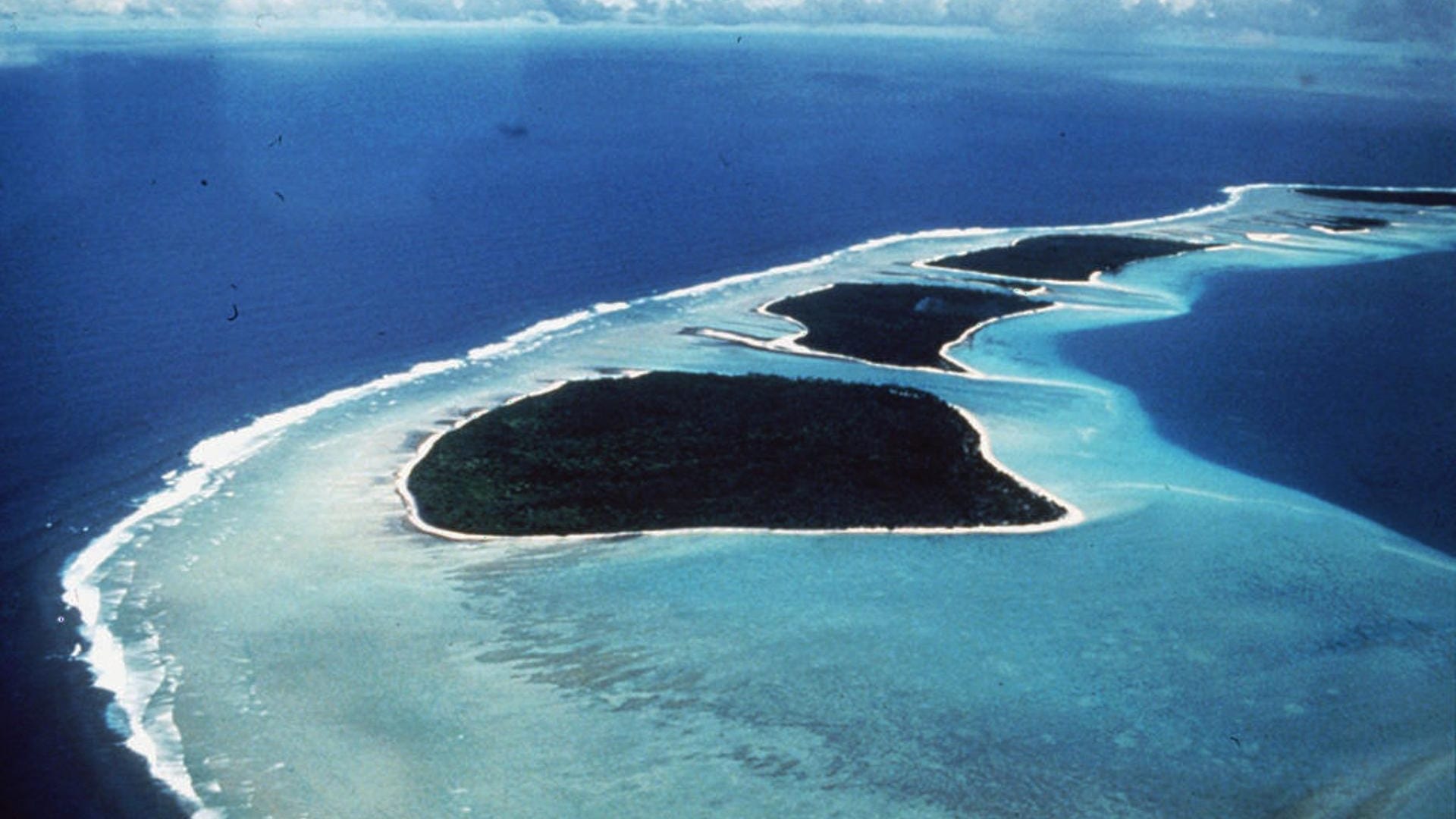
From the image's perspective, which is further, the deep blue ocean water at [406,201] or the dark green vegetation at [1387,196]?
the dark green vegetation at [1387,196]

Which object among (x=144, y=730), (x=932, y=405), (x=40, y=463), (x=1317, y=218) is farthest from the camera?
(x=1317, y=218)

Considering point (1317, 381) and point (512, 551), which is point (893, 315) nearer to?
point (1317, 381)

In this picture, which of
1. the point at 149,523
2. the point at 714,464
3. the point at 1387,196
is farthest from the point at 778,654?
the point at 1387,196

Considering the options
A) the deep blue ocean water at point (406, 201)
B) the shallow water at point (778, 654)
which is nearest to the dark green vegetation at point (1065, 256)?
the deep blue ocean water at point (406, 201)

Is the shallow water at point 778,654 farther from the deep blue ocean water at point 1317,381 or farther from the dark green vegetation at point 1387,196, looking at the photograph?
the dark green vegetation at point 1387,196

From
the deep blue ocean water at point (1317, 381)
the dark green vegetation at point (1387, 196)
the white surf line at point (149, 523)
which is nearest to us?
the white surf line at point (149, 523)

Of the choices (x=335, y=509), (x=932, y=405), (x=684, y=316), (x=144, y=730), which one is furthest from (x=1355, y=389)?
(x=144, y=730)

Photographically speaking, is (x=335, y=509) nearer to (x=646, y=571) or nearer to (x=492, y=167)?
(x=646, y=571)
